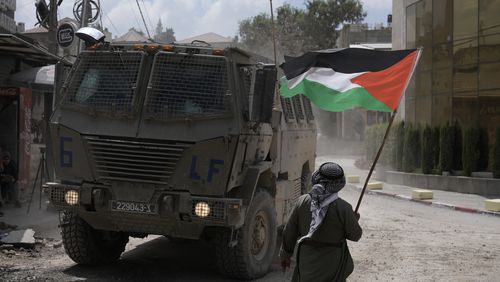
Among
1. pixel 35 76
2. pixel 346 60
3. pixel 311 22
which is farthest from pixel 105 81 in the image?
pixel 311 22

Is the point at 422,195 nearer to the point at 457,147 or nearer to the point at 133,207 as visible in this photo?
the point at 457,147

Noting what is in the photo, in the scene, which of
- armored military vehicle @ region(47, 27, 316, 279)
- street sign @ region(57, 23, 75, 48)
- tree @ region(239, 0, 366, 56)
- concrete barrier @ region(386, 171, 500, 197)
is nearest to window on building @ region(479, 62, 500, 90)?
concrete barrier @ region(386, 171, 500, 197)

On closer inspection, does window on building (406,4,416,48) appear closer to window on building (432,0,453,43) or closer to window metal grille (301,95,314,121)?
window on building (432,0,453,43)

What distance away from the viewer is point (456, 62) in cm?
1950

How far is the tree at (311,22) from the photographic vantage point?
61.5 meters

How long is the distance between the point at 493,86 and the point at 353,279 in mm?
12873

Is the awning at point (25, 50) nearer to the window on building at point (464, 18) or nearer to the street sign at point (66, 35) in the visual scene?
the street sign at point (66, 35)

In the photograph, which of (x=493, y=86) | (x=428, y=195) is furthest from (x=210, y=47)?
(x=493, y=86)

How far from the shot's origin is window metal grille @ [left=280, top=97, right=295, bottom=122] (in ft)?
27.2

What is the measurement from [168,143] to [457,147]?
15.0 metres

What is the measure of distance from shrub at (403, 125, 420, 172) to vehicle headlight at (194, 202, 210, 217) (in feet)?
52.6

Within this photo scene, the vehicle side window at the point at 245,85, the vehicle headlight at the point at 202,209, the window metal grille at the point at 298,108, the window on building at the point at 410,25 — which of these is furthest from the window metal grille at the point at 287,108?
the window on building at the point at 410,25

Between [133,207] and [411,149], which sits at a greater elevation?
[411,149]

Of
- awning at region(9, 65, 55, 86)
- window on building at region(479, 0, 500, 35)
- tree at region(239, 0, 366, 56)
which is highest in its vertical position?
tree at region(239, 0, 366, 56)
